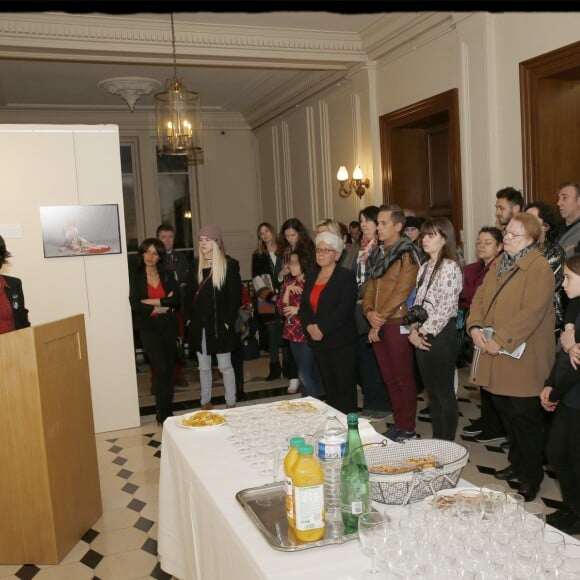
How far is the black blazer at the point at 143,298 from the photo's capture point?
4961mm

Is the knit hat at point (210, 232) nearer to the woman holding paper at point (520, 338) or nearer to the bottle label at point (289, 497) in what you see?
the woman holding paper at point (520, 338)

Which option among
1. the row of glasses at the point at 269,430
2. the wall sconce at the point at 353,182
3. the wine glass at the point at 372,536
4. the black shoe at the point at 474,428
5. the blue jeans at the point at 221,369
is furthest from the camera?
the wall sconce at the point at 353,182

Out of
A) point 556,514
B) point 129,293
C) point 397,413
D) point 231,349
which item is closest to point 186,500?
point 556,514

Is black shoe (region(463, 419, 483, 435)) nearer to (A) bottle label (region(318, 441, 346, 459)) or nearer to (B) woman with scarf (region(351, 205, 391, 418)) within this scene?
(B) woman with scarf (region(351, 205, 391, 418))

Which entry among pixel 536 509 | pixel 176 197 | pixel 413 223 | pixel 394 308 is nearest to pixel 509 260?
pixel 394 308

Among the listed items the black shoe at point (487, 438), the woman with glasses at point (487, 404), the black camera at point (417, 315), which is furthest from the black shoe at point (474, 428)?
the black camera at point (417, 315)

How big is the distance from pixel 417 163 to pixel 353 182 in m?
0.84

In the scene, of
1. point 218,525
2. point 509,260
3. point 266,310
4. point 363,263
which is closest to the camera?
point 218,525

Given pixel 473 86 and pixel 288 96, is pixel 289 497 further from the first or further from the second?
pixel 288 96

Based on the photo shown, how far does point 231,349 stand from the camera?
16.5 ft

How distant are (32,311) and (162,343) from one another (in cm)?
104

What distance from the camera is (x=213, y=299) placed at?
4969 mm

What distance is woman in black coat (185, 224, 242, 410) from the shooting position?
495cm

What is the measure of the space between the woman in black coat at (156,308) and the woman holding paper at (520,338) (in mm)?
2523
